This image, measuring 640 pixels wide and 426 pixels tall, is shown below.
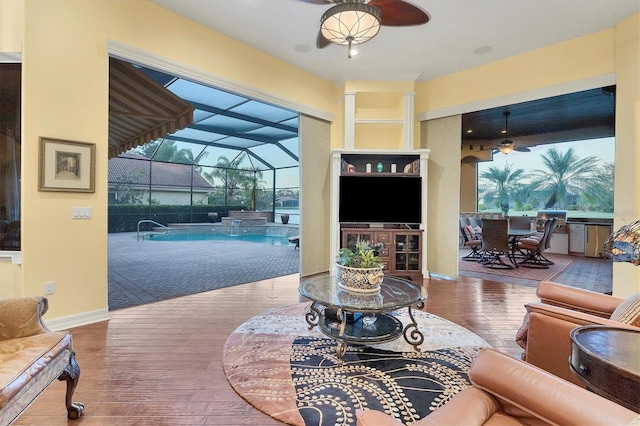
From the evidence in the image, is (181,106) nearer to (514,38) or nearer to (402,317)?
(402,317)

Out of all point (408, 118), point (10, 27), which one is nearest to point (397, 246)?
point (408, 118)

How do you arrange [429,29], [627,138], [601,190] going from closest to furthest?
[627,138] → [429,29] → [601,190]

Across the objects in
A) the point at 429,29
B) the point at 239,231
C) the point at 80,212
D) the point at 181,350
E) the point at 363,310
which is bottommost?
the point at 181,350

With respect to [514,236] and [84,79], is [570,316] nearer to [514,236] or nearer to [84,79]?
[84,79]

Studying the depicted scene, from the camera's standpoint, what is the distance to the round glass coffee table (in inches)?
89.4

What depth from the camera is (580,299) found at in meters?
2.11

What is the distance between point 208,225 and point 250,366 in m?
13.0

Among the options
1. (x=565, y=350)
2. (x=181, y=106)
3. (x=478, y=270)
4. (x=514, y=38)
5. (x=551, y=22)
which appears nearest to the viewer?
(x=565, y=350)

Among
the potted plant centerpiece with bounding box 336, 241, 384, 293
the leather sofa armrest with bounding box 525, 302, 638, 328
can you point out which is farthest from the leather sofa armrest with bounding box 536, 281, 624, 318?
the potted plant centerpiece with bounding box 336, 241, 384, 293

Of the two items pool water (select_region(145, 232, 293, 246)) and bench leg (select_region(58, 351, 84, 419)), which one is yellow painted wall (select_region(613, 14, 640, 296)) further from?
pool water (select_region(145, 232, 293, 246))

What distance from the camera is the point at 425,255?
4945 millimetres

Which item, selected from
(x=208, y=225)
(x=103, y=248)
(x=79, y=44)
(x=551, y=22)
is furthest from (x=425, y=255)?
(x=208, y=225)

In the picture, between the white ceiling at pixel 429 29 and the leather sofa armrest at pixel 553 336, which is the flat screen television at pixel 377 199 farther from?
the leather sofa armrest at pixel 553 336

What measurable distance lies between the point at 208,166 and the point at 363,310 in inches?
552
